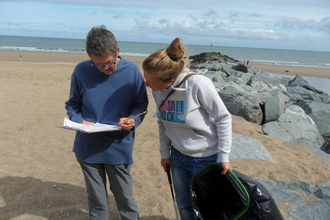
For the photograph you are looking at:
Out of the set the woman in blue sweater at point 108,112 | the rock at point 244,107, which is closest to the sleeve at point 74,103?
the woman in blue sweater at point 108,112

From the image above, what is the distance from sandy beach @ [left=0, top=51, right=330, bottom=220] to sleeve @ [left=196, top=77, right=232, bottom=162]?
142 cm

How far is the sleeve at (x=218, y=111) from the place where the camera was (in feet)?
6.45

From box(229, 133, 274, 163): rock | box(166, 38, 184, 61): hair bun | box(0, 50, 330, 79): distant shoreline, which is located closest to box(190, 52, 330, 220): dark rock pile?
box(229, 133, 274, 163): rock

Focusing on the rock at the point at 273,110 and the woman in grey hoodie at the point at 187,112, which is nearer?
the woman in grey hoodie at the point at 187,112

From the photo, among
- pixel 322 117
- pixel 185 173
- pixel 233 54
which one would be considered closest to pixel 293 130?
pixel 322 117

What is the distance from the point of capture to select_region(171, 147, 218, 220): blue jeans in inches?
85.1

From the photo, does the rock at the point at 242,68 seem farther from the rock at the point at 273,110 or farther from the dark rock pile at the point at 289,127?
the rock at the point at 273,110

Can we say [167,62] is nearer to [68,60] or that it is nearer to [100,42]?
[100,42]

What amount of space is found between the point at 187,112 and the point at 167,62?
1.21ft

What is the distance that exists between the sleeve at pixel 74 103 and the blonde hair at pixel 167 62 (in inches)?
27.6

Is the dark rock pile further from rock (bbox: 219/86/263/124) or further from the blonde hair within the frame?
the blonde hair

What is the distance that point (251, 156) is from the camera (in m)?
4.57

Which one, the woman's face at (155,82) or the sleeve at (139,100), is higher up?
the woman's face at (155,82)

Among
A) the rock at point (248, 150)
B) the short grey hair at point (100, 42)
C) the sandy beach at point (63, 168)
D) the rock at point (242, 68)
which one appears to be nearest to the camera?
the short grey hair at point (100, 42)
